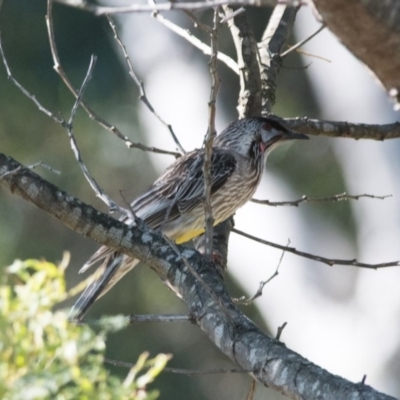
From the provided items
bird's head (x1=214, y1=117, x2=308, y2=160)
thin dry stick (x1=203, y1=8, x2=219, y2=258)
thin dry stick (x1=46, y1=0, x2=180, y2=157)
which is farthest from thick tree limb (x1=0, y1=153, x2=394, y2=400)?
bird's head (x1=214, y1=117, x2=308, y2=160)

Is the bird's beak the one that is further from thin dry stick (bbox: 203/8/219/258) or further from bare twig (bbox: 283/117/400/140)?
thin dry stick (bbox: 203/8/219/258)

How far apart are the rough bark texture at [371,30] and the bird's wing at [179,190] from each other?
3.79 m

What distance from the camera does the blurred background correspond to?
12.9 meters

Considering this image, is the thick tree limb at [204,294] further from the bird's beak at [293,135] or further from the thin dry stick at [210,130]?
the bird's beak at [293,135]

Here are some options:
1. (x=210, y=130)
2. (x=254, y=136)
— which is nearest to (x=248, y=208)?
(x=254, y=136)

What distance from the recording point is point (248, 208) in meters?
12.3

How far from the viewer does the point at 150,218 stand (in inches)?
242

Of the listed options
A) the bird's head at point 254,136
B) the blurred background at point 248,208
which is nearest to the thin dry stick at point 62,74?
the bird's head at point 254,136

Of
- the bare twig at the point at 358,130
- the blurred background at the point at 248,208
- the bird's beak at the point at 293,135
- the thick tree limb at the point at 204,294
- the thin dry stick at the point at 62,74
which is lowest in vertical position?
the thick tree limb at the point at 204,294

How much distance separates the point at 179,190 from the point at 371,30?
405cm

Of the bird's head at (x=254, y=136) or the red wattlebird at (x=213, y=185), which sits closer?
the red wattlebird at (x=213, y=185)

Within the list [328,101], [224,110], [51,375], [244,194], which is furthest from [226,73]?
[51,375]

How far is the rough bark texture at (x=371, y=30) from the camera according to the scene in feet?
6.88

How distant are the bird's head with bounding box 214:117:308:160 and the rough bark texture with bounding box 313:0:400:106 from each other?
3765 millimetres
